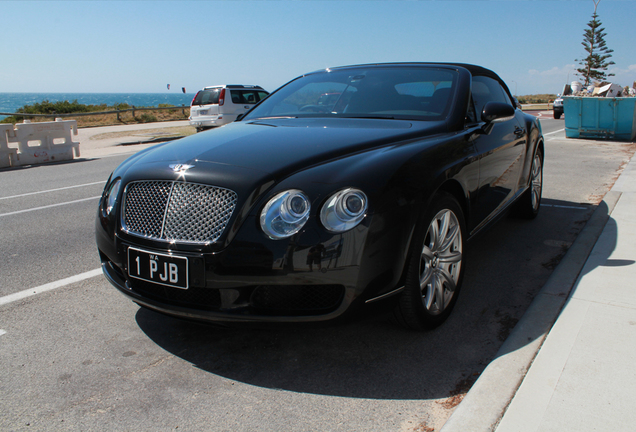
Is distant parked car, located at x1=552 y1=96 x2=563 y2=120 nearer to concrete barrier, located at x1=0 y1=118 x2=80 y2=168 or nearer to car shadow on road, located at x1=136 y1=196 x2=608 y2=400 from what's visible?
concrete barrier, located at x1=0 y1=118 x2=80 y2=168

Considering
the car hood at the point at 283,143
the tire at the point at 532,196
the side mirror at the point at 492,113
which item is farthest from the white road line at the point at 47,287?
the tire at the point at 532,196

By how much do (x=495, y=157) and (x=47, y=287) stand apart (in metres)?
3.49

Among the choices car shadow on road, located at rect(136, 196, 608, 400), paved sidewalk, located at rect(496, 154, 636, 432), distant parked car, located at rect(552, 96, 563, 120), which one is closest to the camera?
paved sidewalk, located at rect(496, 154, 636, 432)

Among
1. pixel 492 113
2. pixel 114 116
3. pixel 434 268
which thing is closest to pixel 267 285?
pixel 434 268

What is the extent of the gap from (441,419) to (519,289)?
5.80ft

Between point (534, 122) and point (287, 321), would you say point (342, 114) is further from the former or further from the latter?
point (534, 122)

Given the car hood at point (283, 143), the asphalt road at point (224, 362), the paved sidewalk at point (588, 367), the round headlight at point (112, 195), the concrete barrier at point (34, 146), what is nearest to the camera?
the paved sidewalk at point (588, 367)

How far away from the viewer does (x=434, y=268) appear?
292 centimetres

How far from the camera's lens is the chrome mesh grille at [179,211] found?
95.7 inches

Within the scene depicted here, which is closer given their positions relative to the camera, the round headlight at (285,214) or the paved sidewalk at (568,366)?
the paved sidewalk at (568,366)

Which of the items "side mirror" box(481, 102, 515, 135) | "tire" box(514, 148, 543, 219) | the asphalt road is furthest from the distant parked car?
"side mirror" box(481, 102, 515, 135)

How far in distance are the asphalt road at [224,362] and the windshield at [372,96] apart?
4.46ft

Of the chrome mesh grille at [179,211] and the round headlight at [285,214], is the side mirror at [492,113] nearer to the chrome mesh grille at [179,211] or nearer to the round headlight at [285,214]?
the round headlight at [285,214]

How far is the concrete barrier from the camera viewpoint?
1147 cm
